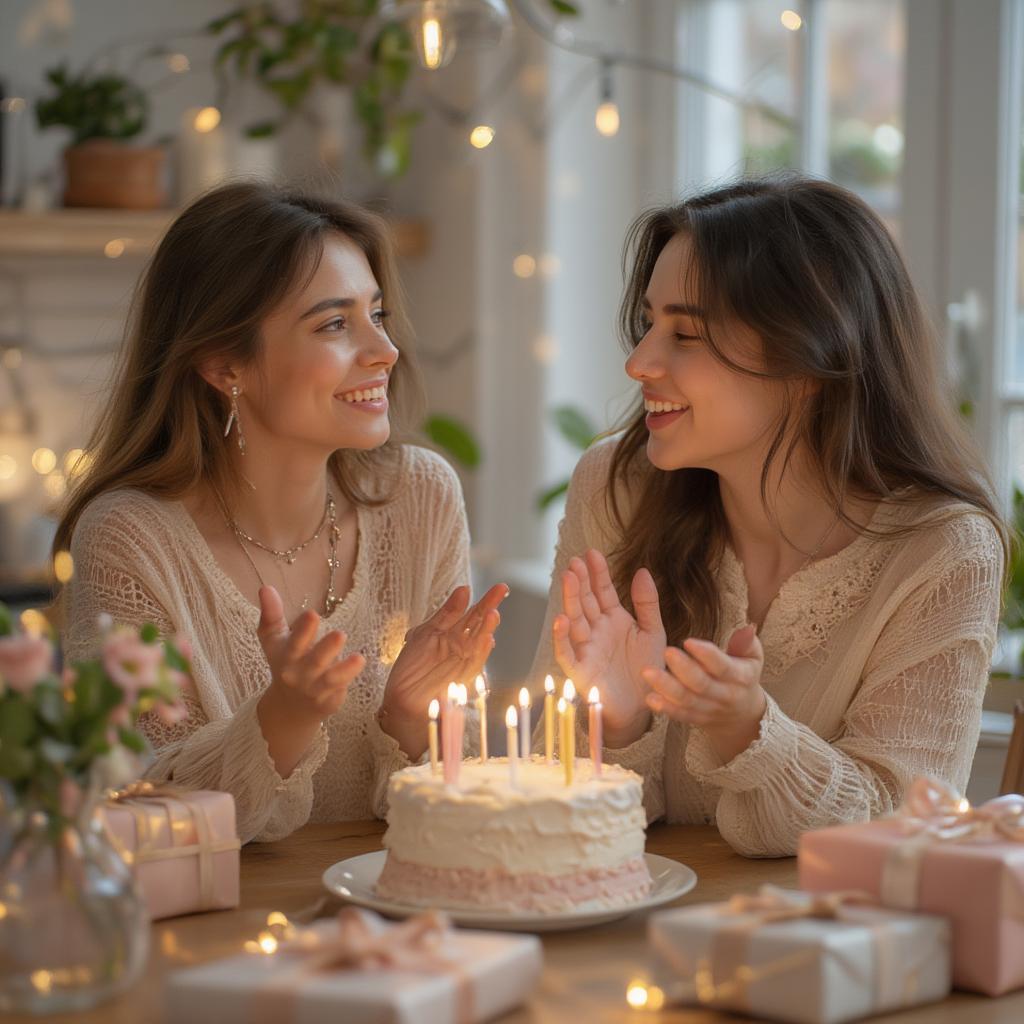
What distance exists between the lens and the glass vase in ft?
3.87

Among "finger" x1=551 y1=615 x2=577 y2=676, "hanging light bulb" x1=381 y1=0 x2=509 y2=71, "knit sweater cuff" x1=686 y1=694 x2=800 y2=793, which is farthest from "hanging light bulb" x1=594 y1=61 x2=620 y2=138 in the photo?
"knit sweater cuff" x1=686 y1=694 x2=800 y2=793

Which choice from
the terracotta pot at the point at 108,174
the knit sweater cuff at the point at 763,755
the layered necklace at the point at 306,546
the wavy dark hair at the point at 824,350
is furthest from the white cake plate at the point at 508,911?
the terracotta pot at the point at 108,174

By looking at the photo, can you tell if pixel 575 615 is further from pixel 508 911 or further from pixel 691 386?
pixel 508 911

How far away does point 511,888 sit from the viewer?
54.7 inches

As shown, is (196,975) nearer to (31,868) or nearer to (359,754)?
(31,868)

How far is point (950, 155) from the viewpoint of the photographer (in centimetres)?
315

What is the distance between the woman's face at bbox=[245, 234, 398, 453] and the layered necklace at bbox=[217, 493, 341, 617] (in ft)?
0.45

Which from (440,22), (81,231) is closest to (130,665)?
(440,22)

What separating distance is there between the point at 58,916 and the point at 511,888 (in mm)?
394

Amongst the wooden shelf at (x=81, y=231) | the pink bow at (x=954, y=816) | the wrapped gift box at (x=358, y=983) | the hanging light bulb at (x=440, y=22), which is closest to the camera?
the wrapped gift box at (x=358, y=983)

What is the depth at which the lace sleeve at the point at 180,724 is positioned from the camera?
1.74m

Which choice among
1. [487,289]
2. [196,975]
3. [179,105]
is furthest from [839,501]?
[179,105]

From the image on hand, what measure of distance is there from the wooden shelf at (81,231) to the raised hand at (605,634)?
2.28m

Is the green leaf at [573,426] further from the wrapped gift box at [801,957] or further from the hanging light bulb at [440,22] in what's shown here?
the wrapped gift box at [801,957]
